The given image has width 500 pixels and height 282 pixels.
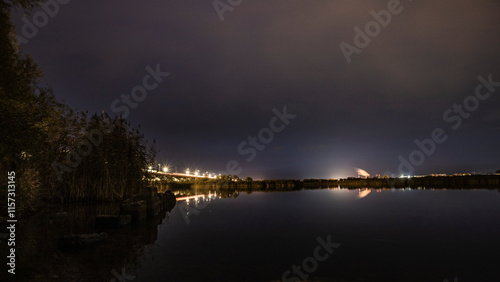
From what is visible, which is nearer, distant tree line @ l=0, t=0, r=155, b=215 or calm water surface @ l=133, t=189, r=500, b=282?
calm water surface @ l=133, t=189, r=500, b=282

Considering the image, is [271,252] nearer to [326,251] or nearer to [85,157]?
[326,251]

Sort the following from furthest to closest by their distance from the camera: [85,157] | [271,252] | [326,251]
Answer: [85,157] → [326,251] → [271,252]

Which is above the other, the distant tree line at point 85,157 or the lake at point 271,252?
the distant tree line at point 85,157

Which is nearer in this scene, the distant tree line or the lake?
the lake

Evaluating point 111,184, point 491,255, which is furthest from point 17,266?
point 111,184

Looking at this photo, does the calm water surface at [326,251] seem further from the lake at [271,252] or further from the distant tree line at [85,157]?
the distant tree line at [85,157]

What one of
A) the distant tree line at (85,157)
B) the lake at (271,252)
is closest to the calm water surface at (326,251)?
the lake at (271,252)

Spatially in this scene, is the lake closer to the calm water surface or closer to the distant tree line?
the calm water surface

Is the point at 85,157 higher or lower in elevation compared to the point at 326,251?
higher

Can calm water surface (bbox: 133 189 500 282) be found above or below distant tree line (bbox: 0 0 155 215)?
below

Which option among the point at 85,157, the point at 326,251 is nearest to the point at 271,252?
the point at 326,251

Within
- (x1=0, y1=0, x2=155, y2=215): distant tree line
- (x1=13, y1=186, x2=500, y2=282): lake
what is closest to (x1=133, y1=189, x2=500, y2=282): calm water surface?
(x1=13, y1=186, x2=500, y2=282): lake

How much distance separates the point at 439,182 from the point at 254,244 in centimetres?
9102

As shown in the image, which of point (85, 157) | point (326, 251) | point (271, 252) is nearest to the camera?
point (271, 252)
